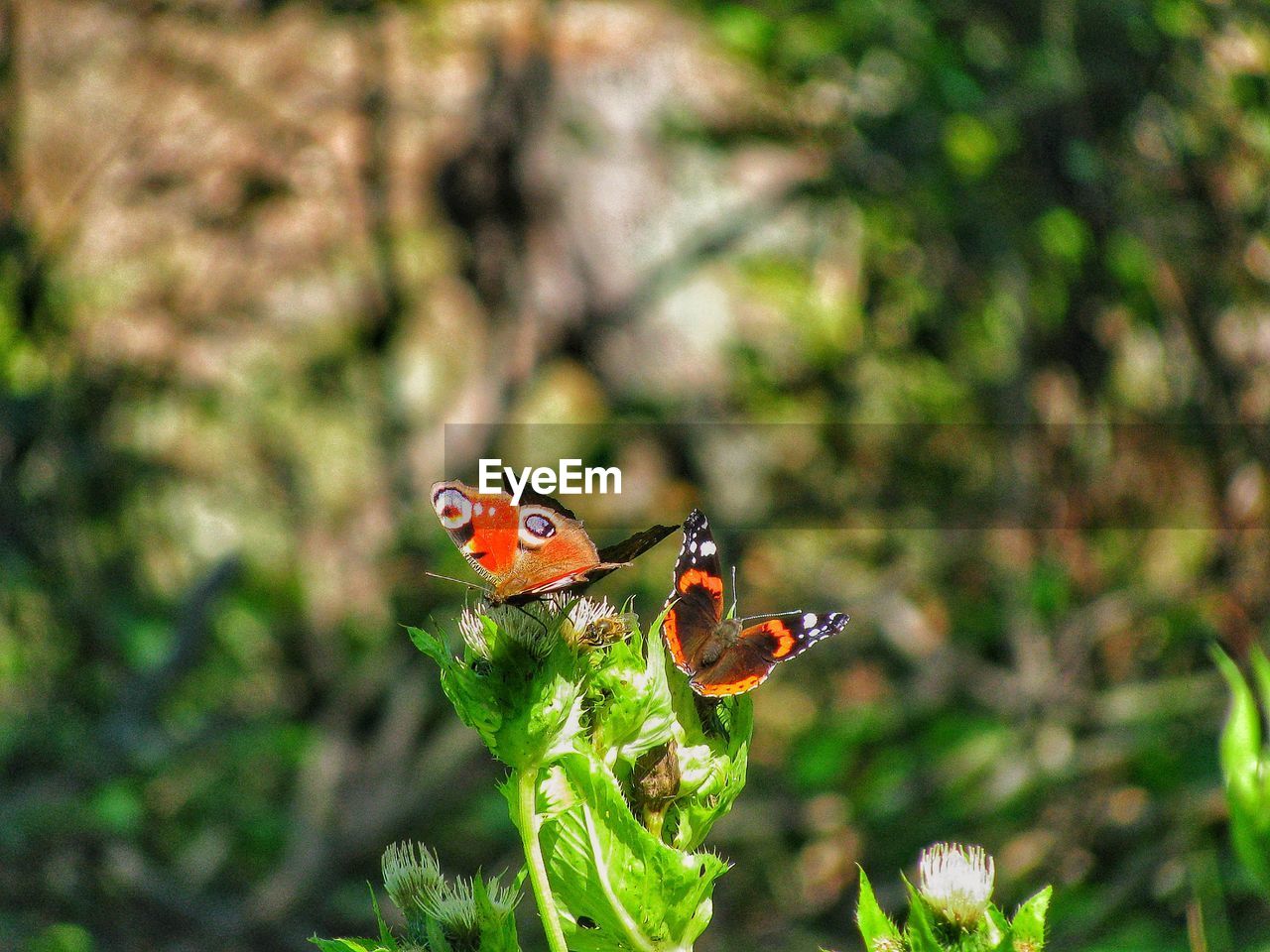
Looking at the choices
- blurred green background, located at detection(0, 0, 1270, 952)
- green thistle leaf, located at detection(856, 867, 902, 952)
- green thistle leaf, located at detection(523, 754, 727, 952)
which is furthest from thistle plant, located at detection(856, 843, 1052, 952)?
blurred green background, located at detection(0, 0, 1270, 952)

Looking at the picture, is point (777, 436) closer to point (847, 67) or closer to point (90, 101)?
point (847, 67)

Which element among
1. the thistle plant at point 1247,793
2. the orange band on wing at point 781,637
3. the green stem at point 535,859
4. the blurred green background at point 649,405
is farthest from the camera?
the blurred green background at point 649,405

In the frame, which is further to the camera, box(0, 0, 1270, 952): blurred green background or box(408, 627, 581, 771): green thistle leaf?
box(0, 0, 1270, 952): blurred green background

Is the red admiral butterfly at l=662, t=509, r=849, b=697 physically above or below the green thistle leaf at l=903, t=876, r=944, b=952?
above

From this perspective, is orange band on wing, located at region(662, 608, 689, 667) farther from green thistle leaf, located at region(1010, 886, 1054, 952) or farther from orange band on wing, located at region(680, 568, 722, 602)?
green thistle leaf, located at region(1010, 886, 1054, 952)

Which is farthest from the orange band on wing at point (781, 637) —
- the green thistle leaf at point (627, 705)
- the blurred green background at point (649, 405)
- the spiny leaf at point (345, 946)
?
the blurred green background at point (649, 405)

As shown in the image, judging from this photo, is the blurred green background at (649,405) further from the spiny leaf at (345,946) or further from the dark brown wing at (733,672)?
the spiny leaf at (345,946)

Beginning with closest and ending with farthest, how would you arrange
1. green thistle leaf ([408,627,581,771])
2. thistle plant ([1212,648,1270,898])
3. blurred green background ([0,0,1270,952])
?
green thistle leaf ([408,627,581,771]) → thistle plant ([1212,648,1270,898]) → blurred green background ([0,0,1270,952])

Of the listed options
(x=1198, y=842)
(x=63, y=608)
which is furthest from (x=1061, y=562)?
(x=63, y=608)
